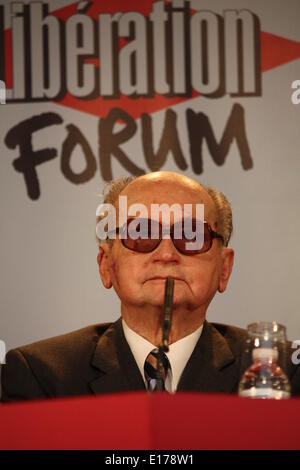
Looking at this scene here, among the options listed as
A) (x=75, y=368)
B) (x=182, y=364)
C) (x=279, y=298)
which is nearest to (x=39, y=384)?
(x=75, y=368)

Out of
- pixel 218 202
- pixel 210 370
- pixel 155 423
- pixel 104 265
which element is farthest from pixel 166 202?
pixel 155 423

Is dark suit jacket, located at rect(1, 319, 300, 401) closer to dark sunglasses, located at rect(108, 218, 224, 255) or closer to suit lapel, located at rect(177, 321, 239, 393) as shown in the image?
suit lapel, located at rect(177, 321, 239, 393)

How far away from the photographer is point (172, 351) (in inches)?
94.3

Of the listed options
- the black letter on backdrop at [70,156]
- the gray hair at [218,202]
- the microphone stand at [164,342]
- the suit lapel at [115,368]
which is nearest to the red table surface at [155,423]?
the microphone stand at [164,342]

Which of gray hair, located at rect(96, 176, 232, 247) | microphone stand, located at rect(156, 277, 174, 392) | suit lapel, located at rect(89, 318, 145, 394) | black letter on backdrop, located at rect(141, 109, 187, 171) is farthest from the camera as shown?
black letter on backdrop, located at rect(141, 109, 187, 171)

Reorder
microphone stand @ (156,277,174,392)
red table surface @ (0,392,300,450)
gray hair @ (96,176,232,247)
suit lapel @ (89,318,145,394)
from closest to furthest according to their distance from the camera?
1. red table surface @ (0,392,300,450)
2. microphone stand @ (156,277,174,392)
3. suit lapel @ (89,318,145,394)
4. gray hair @ (96,176,232,247)

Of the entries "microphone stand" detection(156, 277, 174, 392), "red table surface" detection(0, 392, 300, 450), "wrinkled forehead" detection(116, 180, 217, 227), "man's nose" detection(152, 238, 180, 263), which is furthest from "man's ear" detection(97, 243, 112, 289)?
"red table surface" detection(0, 392, 300, 450)

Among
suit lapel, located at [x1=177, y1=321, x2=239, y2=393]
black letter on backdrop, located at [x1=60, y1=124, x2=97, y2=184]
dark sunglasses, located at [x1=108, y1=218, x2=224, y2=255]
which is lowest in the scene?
suit lapel, located at [x1=177, y1=321, x2=239, y2=393]

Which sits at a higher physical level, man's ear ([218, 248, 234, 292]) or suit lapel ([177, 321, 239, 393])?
Result: man's ear ([218, 248, 234, 292])

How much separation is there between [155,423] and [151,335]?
46.3 inches

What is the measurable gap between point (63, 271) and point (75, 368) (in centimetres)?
55

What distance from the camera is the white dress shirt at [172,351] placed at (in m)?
2.36

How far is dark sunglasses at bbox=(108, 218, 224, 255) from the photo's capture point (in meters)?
2.35

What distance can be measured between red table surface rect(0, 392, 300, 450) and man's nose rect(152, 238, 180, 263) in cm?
104
